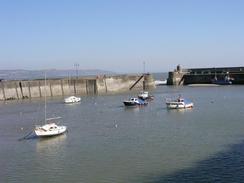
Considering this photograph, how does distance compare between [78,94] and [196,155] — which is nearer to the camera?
[196,155]

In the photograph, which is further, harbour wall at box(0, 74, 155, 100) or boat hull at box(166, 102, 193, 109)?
harbour wall at box(0, 74, 155, 100)

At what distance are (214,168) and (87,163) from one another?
352 inches

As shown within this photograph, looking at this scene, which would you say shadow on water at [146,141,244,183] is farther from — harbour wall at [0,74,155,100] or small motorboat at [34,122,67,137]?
harbour wall at [0,74,155,100]

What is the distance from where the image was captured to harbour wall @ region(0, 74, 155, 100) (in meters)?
95.8

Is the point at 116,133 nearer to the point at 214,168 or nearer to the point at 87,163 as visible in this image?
the point at 87,163

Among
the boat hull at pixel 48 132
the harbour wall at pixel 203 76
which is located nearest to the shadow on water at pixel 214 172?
the boat hull at pixel 48 132

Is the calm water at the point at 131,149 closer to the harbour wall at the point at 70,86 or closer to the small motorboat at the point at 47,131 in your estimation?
the small motorboat at the point at 47,131

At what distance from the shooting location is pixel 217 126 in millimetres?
49125

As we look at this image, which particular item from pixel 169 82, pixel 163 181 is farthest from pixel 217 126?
pixel 169 82

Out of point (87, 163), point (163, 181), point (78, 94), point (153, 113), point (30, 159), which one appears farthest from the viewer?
point (78, 94)

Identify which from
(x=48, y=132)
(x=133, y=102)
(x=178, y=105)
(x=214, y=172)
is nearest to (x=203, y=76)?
(x=133, y=102)

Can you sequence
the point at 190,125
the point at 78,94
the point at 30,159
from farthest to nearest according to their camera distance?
the point at 78,94 → the point at 190,125 → the point at 30,159

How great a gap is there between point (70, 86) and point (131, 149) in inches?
2664

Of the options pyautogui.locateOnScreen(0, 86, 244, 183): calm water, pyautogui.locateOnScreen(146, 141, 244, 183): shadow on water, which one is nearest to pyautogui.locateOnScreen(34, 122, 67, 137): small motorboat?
pyautogui.locateOnScreen(0, 86, 244, 183): calm water
